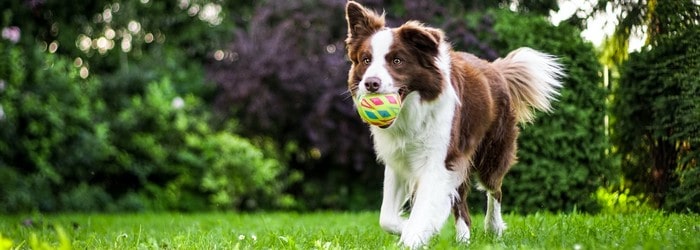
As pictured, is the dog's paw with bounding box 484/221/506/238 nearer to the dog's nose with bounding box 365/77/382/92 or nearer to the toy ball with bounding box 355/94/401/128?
the toy ball with bounding box 355/94/401/128

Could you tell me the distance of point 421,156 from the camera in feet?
15.9

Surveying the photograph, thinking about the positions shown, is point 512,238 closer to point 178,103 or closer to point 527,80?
point 527,80

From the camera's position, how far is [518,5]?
1088cm

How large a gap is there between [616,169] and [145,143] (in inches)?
263

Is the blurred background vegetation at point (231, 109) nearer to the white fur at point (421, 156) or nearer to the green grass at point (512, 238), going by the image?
the green grass at point (512, 238)

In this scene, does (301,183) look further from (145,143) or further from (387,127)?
(387,127)

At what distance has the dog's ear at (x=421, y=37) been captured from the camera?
183 inches

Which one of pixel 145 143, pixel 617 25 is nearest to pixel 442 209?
pixel 617 25

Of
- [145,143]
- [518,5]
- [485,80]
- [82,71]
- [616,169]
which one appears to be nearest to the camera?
[485,80]

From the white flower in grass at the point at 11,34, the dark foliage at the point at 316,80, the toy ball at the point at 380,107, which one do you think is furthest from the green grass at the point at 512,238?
the white flower in grass at the point at 11,34

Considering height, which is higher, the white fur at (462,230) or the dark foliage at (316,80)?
the dark foliage at (316,80)

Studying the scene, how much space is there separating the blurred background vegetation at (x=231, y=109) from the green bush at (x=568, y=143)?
2cm

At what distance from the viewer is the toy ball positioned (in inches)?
176

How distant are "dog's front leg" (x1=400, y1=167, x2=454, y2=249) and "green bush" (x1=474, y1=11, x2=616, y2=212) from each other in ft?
11.8
